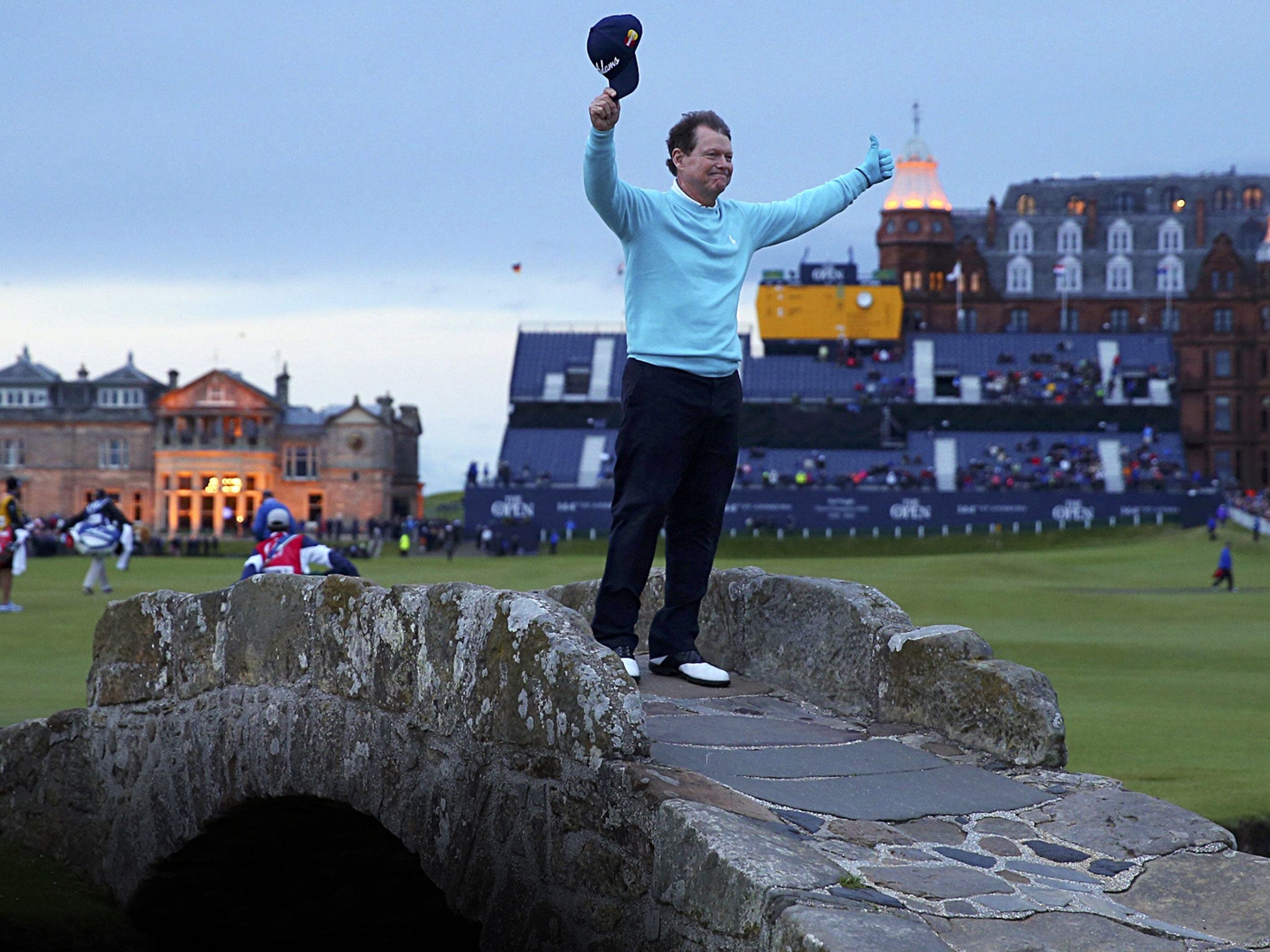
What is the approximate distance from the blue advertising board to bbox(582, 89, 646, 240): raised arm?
52481 mm

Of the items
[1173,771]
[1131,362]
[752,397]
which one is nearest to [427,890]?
[1173,771]

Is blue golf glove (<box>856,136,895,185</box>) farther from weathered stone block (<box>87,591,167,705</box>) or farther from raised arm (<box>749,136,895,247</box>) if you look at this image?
weathered stone block (<box>87,591,167,705</box>)

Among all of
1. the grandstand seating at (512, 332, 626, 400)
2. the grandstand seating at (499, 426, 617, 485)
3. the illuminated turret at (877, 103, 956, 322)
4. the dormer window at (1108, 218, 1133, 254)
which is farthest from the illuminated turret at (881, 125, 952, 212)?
the grandstand seating at (499, 426, 617, 485)

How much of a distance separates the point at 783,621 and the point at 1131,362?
72.4m

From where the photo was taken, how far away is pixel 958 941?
418 centimetres

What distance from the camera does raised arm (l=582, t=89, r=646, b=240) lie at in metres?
5.82

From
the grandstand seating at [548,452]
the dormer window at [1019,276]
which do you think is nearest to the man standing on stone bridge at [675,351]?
the grandstand seating at [548,452]

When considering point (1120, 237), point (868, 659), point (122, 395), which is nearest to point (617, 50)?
point (868, 659)

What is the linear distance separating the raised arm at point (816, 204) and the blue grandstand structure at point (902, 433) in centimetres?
5142

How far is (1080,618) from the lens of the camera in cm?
2858

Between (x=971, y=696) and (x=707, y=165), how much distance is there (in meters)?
2.50

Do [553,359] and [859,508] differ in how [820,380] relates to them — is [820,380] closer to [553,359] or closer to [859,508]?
[553,359]

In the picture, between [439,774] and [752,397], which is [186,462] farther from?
[439,774]

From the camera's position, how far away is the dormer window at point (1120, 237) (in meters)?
92.1
